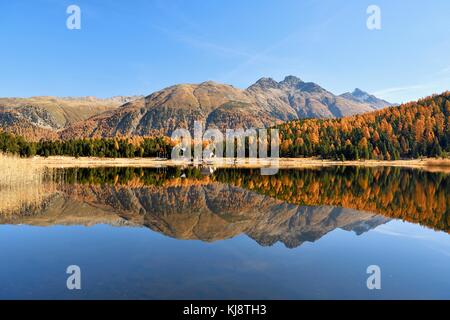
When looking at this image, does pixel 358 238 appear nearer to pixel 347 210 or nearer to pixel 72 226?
pixel 347 210

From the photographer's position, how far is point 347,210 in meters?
42.5

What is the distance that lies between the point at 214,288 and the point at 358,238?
16442mm

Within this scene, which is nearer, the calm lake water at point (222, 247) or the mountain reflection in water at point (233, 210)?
the calm lake water at point (222, 247)

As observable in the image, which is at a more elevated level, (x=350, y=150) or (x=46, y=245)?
(x=350, y=150)

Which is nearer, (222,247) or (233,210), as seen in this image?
(222,247)

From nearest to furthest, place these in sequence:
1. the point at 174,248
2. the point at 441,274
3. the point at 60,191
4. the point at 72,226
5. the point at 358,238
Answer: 1. the point at 441,274
2. the point at 174,248
3. the point at 358,238
4. the point at 72,226
5. the point at 60,191

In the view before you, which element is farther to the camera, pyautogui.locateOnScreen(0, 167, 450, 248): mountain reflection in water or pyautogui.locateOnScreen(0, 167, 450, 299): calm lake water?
pyautogui.locateOnScreen(0, 167, 450, 248): mountain reflection in water

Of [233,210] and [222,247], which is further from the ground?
[233,210]

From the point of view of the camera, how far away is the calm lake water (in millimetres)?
17688

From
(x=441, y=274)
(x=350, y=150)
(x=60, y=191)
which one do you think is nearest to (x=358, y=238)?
(x=441, y=274)

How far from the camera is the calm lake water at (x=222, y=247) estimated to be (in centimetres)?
1769

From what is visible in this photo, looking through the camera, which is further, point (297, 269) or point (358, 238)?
point (358, 238)

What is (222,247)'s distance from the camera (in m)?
26.1
